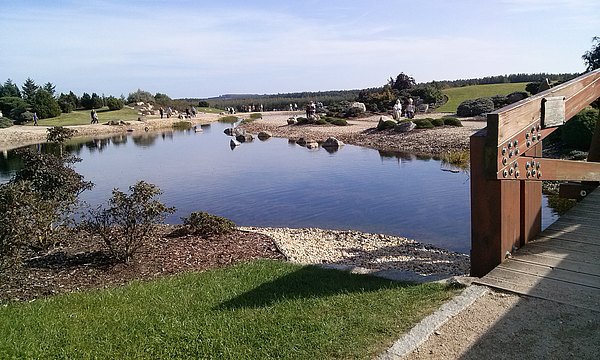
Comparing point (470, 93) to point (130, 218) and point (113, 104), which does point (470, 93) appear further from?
point (130, 218)

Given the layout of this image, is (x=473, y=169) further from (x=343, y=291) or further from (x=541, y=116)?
(x=343, y=291)

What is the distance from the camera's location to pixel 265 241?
336 inches

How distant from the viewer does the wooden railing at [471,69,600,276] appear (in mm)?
3676

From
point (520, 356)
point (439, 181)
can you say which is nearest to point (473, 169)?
point (520, 356)

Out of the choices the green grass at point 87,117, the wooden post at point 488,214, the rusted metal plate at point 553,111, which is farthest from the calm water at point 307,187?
the green grass at point 87,117

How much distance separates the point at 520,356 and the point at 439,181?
13.5 metres

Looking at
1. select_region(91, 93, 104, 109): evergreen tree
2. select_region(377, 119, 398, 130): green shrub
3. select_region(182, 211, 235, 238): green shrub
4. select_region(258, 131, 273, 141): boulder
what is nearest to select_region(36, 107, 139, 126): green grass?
select_region(91, 93, 104, 109): evergreen tree

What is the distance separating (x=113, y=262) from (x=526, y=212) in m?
5.49

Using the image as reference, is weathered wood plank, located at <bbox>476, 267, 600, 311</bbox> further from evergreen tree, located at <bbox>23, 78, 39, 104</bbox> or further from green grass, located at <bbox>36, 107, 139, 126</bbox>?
evergreen tree, located at <bbox>23, 78, 39, 104</bbox>

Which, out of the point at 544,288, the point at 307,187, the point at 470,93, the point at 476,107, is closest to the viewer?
the point at 544,288

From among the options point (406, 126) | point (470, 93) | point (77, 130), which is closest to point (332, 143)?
point (406, 126)

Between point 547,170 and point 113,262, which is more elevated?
point 547,170

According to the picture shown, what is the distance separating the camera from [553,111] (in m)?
4.26

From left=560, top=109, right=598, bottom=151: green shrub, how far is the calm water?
3528mm
